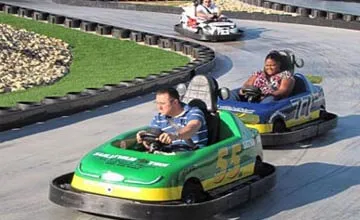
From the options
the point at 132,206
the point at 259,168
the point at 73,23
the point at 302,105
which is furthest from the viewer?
the point at 73,23

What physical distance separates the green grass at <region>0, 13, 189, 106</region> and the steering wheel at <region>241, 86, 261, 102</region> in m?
3.02

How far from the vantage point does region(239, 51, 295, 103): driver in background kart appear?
8.73m

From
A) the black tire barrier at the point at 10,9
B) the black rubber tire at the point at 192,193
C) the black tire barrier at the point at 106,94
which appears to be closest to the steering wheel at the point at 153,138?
the black rubber tire at the point at 192,193

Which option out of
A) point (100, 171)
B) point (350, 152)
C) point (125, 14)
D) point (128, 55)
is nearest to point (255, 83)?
point (350, 152)

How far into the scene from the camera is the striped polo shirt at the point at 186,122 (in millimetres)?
6301

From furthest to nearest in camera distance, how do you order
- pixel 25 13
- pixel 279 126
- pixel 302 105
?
pixel 25 13 < pixel 302 105 < pixel 279 126

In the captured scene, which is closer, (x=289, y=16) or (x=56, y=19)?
(x=56, y=19)

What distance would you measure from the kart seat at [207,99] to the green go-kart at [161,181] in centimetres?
1

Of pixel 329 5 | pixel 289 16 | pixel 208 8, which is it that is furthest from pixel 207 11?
pixel 329 5

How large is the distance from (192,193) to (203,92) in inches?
63.5

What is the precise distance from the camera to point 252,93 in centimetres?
873

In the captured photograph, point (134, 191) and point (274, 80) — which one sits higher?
point (274, 80)

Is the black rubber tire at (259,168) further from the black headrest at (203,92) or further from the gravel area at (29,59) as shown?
the gravel area at (29,59)

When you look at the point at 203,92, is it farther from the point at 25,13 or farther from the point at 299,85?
the point at 25,13
